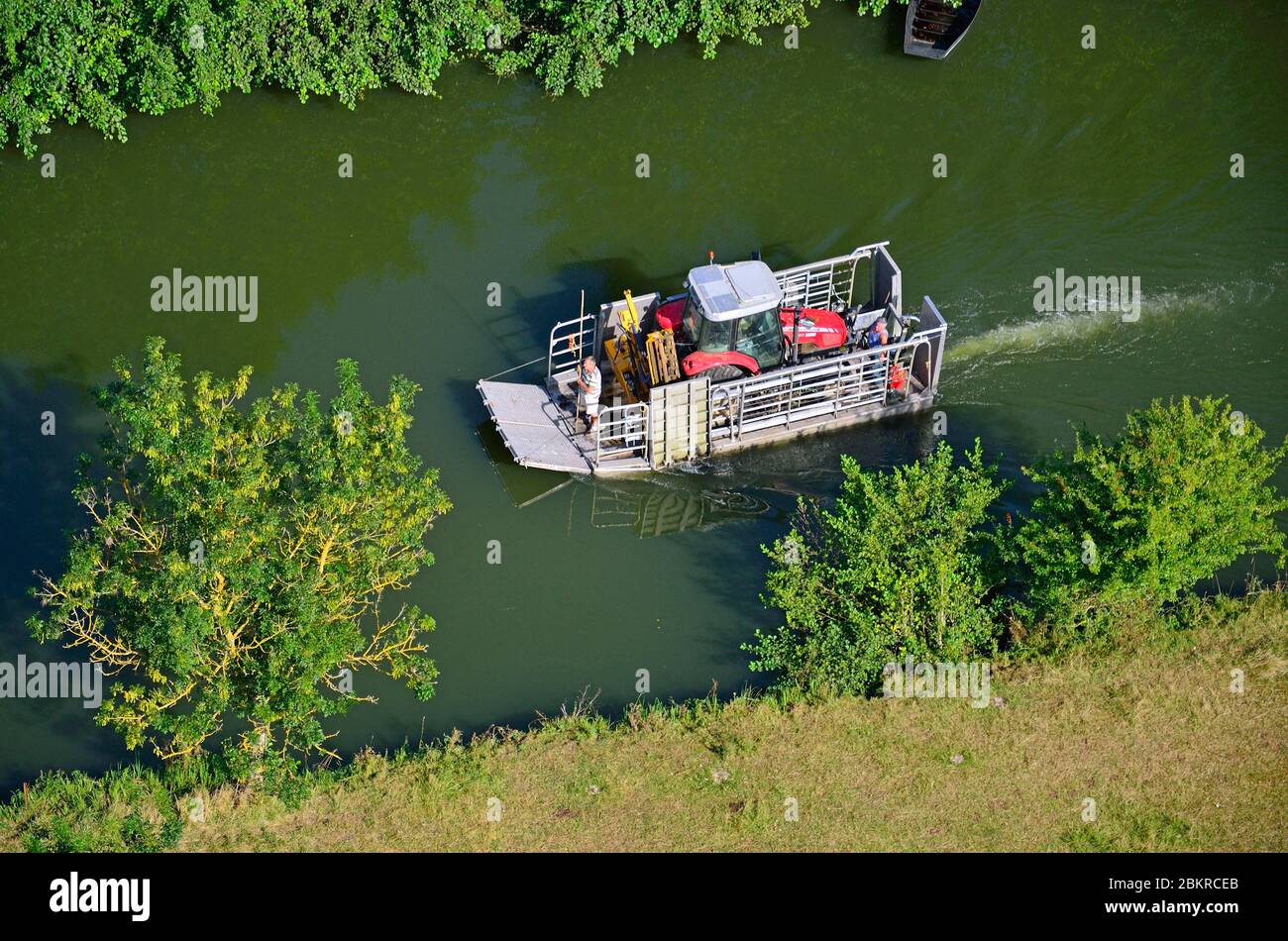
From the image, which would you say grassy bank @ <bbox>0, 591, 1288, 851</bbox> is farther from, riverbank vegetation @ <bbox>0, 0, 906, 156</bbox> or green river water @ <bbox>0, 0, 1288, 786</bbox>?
riverbank vegetation @ <bbox>0, 0, 906, 156</bbox>

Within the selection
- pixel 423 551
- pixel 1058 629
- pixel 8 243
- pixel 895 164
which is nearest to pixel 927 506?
pixel 1058 629

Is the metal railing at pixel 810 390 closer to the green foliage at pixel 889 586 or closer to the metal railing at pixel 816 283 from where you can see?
the metal railing at pixel 816 283

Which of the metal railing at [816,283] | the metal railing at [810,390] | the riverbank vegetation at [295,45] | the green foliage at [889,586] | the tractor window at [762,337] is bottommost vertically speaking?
the green foliage at [889,586]

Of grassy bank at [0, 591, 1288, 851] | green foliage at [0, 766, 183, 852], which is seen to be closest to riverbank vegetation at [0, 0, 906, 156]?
green foliage at [0, 766, 183, 852]

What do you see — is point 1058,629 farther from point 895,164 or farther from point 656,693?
point 895,164

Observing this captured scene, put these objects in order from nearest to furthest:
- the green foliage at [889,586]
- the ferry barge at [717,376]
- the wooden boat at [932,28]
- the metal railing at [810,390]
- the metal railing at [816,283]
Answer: the green foliage at [889,586] < the ferry barge at [717,376] < the metal railing at [810,390] < the metal railing at [816,283] < the wooden boat at [932,28]

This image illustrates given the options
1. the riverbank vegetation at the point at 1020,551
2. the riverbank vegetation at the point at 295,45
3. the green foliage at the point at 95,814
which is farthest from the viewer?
the riverbank vegetation at the point at 295,45

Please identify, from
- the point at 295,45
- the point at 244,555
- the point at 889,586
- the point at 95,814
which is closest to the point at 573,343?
the point at 889,586

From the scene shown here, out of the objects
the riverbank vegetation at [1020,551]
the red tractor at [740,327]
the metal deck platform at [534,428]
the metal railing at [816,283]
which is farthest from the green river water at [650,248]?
the metal railing at [816,283]
